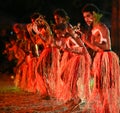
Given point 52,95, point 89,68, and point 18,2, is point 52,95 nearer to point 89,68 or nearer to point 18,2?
point 89,68

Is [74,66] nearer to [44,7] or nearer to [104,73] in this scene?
[104,73]

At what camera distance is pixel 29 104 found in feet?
23.8

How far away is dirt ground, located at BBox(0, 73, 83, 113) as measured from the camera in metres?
6.54

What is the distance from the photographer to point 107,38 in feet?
18.0

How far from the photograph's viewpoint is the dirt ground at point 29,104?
21.5ft

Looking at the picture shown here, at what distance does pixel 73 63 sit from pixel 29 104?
1.17 m

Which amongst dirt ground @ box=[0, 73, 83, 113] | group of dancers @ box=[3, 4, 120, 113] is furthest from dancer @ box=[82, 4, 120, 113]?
dirt ground @ box=[0, 73, 83, 113]

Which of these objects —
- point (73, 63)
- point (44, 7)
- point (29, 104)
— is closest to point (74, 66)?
point (73, 63)

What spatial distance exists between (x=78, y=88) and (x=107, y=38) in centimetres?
144

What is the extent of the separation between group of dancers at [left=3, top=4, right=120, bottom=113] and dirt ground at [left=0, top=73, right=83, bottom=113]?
16 centimetres

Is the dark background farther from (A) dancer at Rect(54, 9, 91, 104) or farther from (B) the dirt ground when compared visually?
(A) dancer at Rect(54, 9, 91, 104)

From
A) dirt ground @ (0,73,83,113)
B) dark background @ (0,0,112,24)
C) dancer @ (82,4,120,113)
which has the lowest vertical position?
dirt ground @ (0,73,83,113)

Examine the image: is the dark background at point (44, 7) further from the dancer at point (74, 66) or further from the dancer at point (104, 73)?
the dancer at point (104, 73)

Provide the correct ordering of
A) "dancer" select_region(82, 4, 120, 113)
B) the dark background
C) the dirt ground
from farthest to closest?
the dark background
the dirt ground
"dancer" select_region(82, 4, 120, 113)
